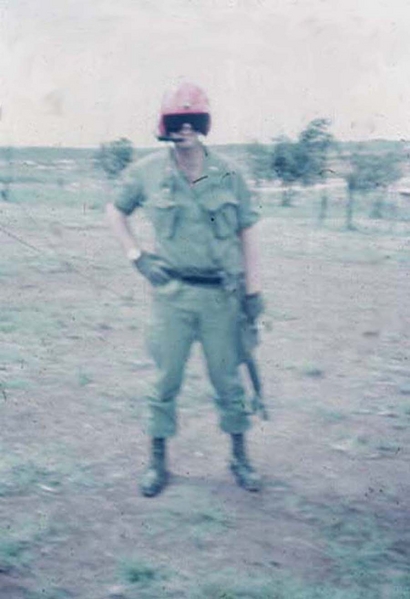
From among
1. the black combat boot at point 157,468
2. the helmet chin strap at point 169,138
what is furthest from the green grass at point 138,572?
the helmet chin strap at point 169,138

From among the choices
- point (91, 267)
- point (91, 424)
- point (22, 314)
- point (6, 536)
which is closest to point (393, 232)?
point (91, 267)

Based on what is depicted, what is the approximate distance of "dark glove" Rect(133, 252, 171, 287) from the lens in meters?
3.60

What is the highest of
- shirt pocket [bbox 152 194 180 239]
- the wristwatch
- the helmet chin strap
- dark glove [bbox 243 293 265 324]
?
the helmet chin strap

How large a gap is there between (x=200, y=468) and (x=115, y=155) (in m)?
30.2

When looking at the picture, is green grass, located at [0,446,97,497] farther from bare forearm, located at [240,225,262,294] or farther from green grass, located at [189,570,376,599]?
bare forearm, located at [240,225,262,294]

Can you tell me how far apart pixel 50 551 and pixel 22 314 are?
17.2 ft

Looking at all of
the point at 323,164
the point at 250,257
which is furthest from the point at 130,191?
the point at 323,164

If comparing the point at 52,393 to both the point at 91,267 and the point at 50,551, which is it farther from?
the point at 91,267

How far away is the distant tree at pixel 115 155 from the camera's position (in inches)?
1284

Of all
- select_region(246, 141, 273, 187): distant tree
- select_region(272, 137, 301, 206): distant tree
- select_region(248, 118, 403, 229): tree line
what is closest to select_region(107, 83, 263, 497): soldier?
select_region(248, 118, 403, 229): tree line

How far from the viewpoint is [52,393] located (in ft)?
18.0

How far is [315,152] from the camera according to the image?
84.4 ft

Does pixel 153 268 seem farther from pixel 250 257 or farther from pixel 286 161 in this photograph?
pixel 286 161

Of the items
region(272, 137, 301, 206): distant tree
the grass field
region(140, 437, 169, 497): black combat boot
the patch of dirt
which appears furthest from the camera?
region(272, 137, 301, 206): distant tree
